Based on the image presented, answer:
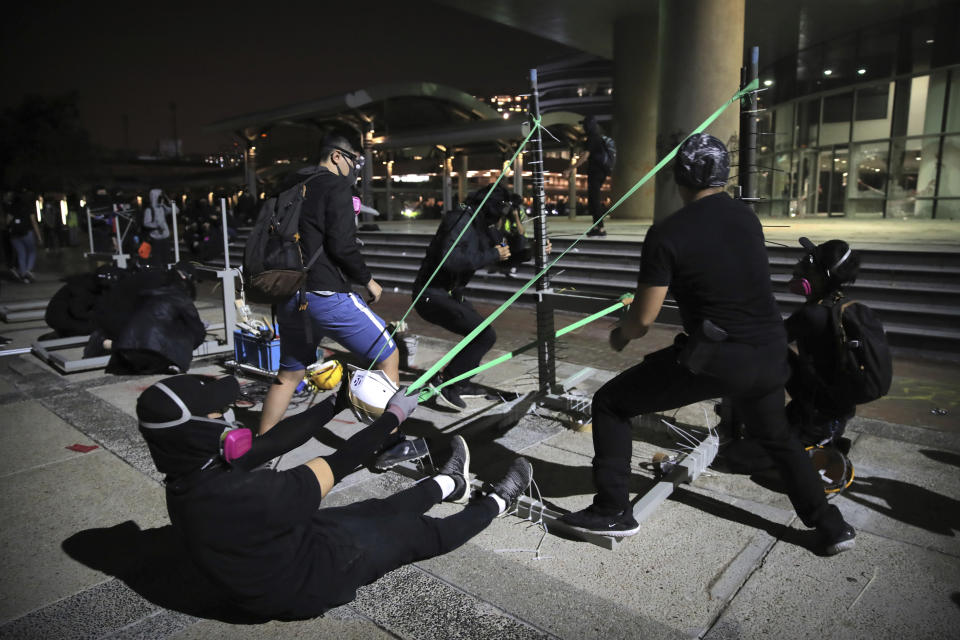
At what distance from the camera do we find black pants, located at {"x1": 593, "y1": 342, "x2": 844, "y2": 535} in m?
2.52

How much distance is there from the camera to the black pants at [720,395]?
252cm

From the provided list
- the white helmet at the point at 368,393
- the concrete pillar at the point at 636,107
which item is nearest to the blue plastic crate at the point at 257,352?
the white helmet at the point at 368,393

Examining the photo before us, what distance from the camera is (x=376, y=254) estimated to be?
43.4 feet

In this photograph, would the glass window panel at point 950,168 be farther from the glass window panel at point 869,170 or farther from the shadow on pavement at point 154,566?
the shadow on pavement at point 154,566

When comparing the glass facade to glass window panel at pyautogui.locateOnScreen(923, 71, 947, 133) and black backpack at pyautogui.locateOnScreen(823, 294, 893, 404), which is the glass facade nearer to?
glass window panel at pyautogui.locateOnScreen(923, 71, 947, 133)

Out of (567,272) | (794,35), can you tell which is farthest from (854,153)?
(567,272)

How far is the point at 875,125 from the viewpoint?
17.5 meters

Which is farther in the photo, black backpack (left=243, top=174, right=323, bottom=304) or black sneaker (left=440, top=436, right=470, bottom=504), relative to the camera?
black backpack (left=243, top=174, right=323, bottom=304)

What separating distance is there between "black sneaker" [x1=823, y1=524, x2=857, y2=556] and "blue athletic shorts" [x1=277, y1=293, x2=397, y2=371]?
8.10 ft

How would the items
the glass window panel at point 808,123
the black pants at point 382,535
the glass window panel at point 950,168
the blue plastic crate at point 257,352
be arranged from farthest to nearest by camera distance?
1. the glass window panel at point 808,123
2. the glass window panel at point 950,168
3. the blue plastic crate at point 257,352
4. the black pants at point 382,535

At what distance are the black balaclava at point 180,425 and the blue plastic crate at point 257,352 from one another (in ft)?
11.9

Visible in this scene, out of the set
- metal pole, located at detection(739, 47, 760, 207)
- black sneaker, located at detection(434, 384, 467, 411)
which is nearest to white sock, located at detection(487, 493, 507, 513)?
black sneaker, located at detection(434, 384, 467, 411)

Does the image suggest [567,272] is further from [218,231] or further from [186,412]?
[218,231]

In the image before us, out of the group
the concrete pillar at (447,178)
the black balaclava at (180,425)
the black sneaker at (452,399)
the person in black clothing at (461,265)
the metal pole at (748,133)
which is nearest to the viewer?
the black balaclava at (180,425)
